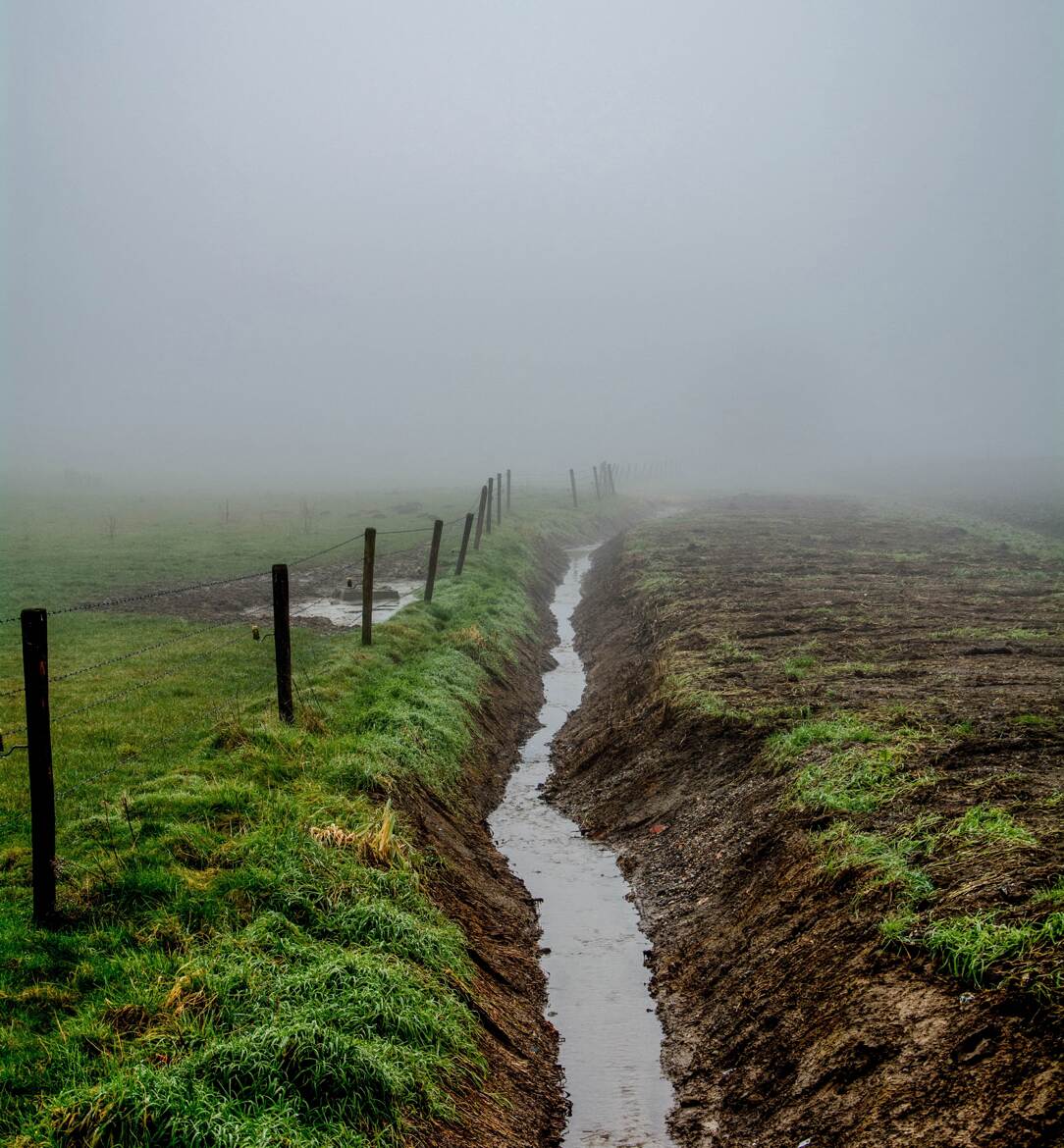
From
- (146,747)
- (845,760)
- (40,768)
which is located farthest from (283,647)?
(845,760)

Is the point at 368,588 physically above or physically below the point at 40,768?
above

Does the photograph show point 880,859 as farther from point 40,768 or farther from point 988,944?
point 40,768

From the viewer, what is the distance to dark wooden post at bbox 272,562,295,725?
11633 millimetres

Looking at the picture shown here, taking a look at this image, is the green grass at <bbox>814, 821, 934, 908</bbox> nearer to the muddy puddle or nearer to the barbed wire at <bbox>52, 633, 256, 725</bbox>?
the barbed wire at <bbox>52, 633, 256, 725</bbox>

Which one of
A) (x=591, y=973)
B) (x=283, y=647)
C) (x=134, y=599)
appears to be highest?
(x=134, y=599)

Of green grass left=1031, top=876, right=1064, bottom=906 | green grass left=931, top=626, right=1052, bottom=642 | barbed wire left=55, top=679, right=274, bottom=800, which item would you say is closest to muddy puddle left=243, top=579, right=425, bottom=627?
barbed wire left=55, top=679, right=274, bottom=800

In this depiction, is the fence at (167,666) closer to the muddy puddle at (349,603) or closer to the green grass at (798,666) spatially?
the muddy puddle at (349,603)

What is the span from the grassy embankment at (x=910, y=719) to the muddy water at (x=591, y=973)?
2.39 metres

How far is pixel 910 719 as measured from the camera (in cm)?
1124

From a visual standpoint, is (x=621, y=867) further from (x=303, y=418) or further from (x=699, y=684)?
(x=303, y=418)

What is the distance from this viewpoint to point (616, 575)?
28.9 m

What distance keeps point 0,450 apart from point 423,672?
11466cm

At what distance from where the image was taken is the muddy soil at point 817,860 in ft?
Result: 18.5

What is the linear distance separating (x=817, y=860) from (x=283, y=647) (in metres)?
7.27
